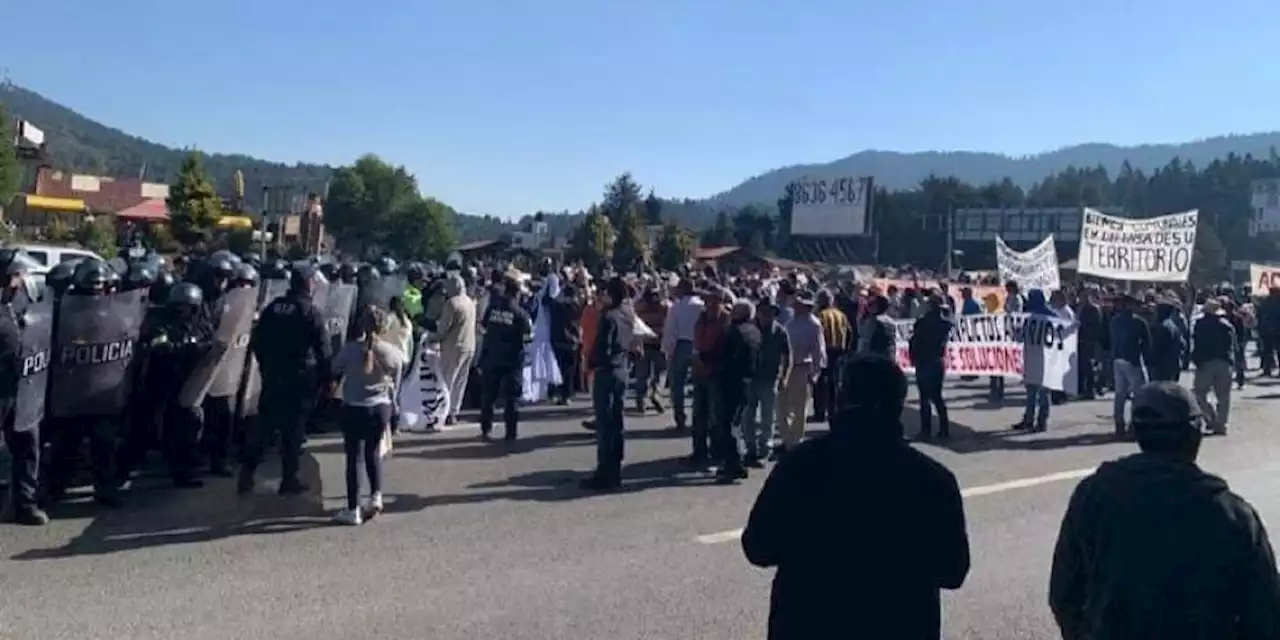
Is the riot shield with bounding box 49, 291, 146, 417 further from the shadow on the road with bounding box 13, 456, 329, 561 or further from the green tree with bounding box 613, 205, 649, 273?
the green tree with bounding box 613, 205, 649, 273

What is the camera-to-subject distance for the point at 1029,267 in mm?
25875

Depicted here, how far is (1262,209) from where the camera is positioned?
388 ft

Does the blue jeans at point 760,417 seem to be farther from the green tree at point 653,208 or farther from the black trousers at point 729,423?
the green tree at point 653,208

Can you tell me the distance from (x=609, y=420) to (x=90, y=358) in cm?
431

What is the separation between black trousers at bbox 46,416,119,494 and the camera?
906 cm

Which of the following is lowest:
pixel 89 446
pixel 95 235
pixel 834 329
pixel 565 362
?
pixel 89 446

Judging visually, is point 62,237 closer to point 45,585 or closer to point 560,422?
point 560,422

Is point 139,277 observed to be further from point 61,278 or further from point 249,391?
point 249,391

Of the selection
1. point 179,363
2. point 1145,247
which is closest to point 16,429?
point 179,363

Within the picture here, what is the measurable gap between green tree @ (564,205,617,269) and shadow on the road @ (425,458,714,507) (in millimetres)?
46750

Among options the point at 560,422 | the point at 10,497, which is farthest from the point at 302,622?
the point at 560,422

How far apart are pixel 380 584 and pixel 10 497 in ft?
11.1

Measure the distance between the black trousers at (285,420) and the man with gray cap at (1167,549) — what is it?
23.5 ft

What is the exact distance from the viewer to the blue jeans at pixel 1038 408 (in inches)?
605
